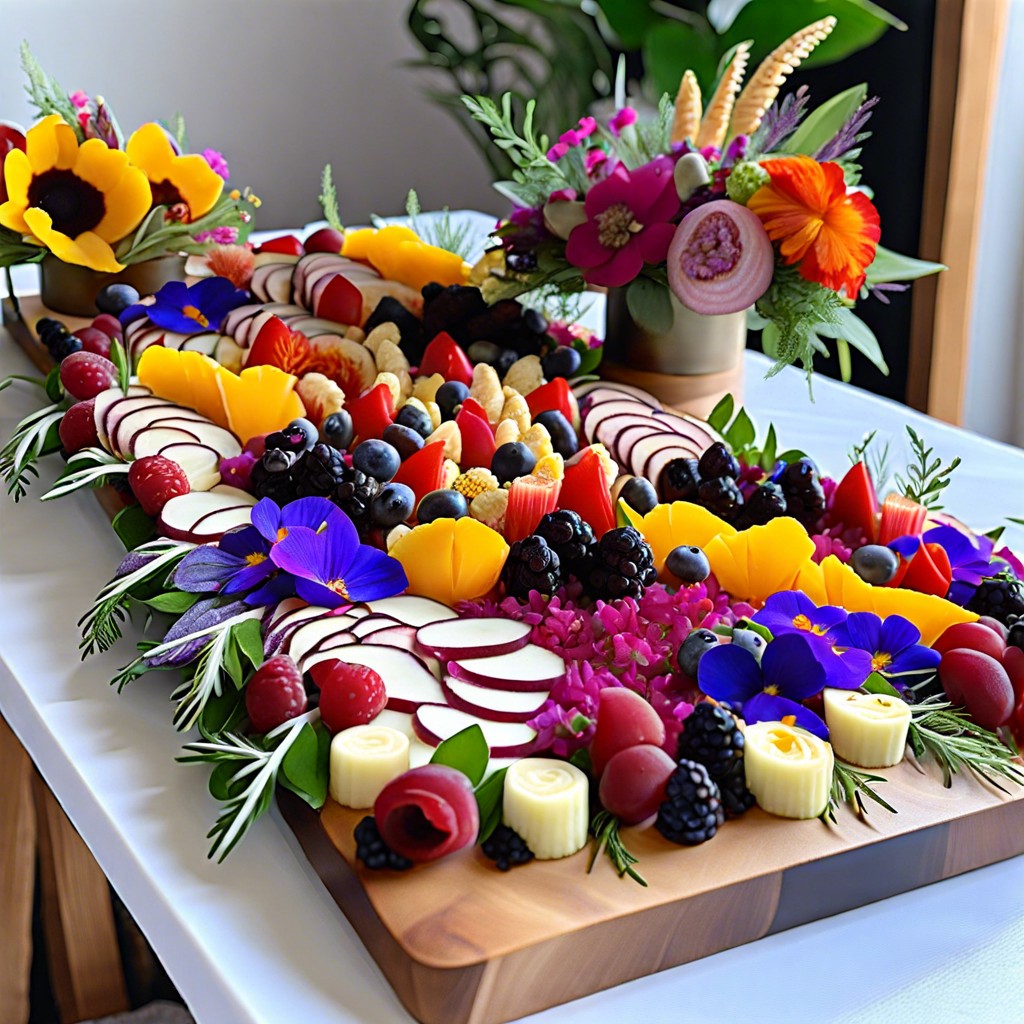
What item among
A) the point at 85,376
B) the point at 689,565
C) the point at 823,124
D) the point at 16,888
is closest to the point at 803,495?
the point at 689,565

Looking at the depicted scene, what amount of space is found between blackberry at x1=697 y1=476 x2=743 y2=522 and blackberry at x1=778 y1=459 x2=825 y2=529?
0.05 metres

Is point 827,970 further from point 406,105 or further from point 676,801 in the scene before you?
point 406,105

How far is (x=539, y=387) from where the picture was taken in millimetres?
1395

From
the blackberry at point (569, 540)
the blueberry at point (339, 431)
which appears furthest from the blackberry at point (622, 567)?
the blueberry at point (339, 431)

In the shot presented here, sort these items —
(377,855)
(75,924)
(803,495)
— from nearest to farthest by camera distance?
(377,855)
(803,495)
(75,924)

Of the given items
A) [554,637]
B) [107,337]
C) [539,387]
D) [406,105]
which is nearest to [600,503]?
[554,637]

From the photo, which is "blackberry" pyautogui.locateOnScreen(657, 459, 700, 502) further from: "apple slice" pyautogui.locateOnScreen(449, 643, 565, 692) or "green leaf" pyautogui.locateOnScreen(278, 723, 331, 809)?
"green leaf" pyautogui.locateOnScreen(278, 723, 331, 809)

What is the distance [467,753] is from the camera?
791 millimetres

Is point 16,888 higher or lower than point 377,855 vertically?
lower

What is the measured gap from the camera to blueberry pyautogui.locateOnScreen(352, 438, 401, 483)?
1.16 m

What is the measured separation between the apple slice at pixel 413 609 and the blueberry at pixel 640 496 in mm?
237

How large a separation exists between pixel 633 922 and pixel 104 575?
0.66 meters

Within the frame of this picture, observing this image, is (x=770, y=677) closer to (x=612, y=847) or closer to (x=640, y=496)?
(x=612, y=847)

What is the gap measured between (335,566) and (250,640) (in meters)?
0.10
